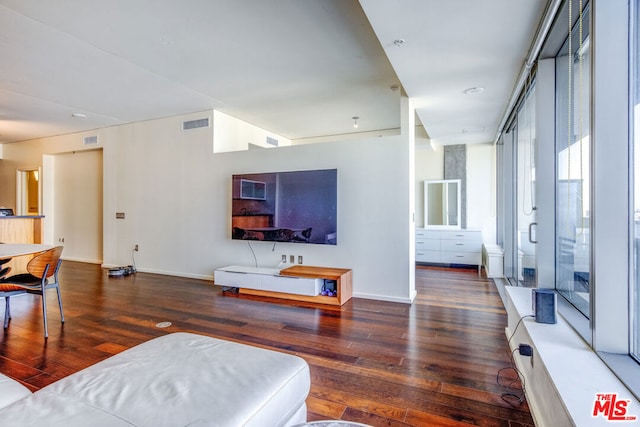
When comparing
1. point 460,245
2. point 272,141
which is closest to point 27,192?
point 272,141

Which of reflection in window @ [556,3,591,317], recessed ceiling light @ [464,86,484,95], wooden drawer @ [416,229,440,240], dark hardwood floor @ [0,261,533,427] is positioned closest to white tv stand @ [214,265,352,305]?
dark hardwood floor @ [0,261,533,427]

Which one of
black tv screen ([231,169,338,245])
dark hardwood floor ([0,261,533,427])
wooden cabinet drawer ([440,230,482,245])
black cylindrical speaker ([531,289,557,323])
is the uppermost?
black tv screen ([231,169,338,245])

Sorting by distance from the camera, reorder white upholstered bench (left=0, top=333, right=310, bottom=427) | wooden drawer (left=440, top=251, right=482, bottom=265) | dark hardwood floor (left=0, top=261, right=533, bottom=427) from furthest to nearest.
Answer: wooden drawer (left=440, top=251, right=482, bottom=265) < dark hardwood floor (left=0, top=261, right=533, bottom=427) < white upholstered bench (left=0, top=333, right=310, bottom=427)

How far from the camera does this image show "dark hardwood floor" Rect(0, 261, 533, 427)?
1.88 m

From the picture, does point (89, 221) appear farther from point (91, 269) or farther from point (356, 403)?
point (356, 403)

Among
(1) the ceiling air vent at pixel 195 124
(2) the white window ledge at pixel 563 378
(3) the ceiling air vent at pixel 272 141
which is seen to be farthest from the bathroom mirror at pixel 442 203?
(2) the white window ledge at pixel 563 378

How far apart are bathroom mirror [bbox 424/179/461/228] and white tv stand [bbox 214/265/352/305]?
11.4ft

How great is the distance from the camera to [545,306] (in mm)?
1989

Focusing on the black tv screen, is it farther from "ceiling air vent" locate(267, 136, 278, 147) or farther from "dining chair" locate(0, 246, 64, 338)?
"dining chair" locate(0, 246, 64, 338)

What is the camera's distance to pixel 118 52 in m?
3.35

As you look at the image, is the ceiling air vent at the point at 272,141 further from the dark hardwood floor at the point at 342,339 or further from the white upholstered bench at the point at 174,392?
the white upholstered bench at the point at 174,392

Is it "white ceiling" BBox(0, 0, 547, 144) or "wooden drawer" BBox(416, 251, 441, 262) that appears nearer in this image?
"white ceiling" BBox(0, 0, 547, 144)

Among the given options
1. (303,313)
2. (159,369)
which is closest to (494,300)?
(303,313)

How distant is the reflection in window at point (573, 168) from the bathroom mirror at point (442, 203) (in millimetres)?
4311
